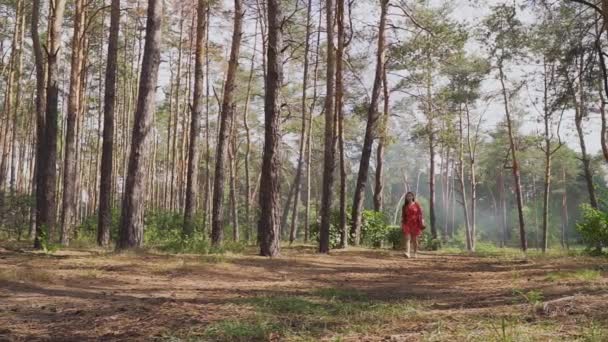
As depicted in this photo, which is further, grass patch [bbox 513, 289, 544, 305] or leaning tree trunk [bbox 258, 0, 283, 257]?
leaning tree trunk [bbox 258, 0, 283, 257]

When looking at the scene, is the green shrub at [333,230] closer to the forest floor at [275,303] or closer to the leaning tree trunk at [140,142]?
the leaning tree trunk at [140,142]

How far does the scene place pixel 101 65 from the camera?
27078 mm

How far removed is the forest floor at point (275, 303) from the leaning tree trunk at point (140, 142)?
1015 mm

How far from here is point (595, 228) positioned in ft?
40.2

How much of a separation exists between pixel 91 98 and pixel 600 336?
3481 cm

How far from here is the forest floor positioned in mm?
3586

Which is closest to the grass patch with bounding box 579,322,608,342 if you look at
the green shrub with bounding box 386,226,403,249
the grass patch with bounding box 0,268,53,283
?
the grass patch with bounding box 0,268,53,283

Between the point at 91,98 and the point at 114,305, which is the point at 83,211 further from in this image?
the point at 114,305

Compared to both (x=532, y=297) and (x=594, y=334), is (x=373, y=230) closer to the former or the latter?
(x=532, y=297)

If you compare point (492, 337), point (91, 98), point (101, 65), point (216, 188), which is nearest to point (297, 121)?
point (101, 65)

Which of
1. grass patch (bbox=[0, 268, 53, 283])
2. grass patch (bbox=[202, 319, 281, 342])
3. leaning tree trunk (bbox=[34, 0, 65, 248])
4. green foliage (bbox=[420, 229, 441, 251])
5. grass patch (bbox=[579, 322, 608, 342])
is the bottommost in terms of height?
green foliage (bbox=[420, 229, 441, 251])

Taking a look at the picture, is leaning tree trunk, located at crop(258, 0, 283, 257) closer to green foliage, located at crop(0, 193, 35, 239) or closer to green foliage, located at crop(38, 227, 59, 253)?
green foliage, located at crop(38, 227, 59, 253)

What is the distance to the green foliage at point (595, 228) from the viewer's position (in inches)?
476

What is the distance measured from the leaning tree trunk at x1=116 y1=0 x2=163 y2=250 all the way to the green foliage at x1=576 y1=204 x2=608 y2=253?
10259 millimetres
